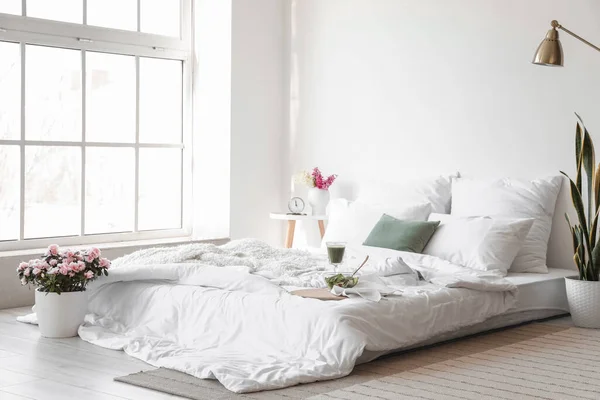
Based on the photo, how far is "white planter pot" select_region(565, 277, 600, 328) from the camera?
16.3ft

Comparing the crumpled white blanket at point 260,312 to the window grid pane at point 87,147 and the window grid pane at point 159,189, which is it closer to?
the window grid pane at point 87,147

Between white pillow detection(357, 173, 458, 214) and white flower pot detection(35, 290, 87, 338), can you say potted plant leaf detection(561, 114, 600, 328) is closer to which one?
white pillow detection(357, 173, 458, 214)

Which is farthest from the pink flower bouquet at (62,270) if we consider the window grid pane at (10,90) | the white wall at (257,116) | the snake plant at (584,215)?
the snake plant at (584,215)

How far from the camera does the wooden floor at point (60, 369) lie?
3496 mm

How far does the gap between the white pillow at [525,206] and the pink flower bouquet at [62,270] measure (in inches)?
96.8

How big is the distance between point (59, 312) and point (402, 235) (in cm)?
209

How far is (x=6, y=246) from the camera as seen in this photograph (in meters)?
5.94

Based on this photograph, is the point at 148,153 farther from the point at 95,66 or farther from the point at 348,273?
the point at 348,273

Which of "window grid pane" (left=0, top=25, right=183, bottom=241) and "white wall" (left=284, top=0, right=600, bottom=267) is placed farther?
"window grid pane" (left=0, top=25, right=183, bottom=241)

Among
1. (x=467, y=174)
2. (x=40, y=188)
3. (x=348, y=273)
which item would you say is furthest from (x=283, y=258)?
(x=40, y=188)

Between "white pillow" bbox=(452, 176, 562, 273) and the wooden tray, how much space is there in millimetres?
1724

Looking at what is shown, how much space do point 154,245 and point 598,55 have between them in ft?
11.3

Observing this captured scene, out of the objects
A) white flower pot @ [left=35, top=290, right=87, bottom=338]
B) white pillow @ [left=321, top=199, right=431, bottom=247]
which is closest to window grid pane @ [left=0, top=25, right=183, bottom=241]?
white flower pot @ [left=35, top=290, right=87, bottom=338]

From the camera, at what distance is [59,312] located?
4.61 metres
